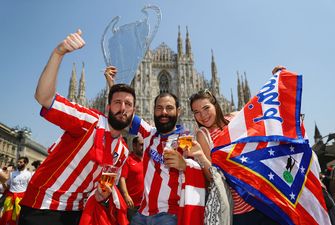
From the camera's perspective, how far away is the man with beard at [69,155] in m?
2.24

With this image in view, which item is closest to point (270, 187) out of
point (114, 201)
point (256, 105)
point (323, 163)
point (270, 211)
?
point (270, 211)

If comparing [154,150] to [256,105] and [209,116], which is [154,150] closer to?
[209,116]

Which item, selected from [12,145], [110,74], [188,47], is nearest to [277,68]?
[110,74]

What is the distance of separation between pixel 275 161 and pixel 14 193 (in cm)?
705

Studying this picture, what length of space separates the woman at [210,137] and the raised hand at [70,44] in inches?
50.5

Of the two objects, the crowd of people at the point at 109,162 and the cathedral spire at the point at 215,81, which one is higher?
the cathedral spire at the point at 215,81

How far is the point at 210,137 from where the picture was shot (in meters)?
2.51

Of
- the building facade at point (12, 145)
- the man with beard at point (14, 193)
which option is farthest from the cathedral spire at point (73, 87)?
the man with beard at point (14, 193)

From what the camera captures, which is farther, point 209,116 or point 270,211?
point 209,116

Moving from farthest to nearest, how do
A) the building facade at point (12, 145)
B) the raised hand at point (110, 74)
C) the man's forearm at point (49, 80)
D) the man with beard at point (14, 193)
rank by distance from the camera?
the building facade at point (12, 145)
the man with beard at point (14, 193)
the raised hand at point (110, 74)
the man's forearm at point (49, 80)

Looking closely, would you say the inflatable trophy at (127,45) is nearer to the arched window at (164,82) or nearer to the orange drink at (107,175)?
the orange drink at (107,175)

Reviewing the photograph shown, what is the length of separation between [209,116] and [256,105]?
475mm

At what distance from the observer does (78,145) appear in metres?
2.46

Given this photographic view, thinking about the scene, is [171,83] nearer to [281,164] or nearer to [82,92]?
[82,92]
